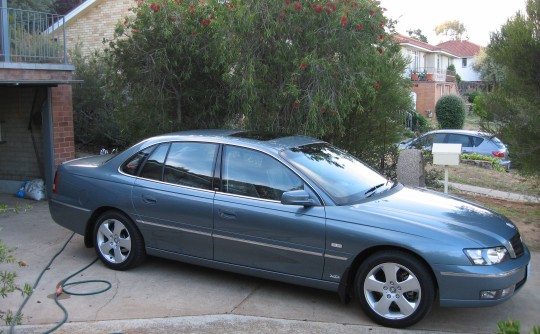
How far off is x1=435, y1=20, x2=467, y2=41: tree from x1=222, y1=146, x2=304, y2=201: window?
102789 mm

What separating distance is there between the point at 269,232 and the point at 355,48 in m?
3.57

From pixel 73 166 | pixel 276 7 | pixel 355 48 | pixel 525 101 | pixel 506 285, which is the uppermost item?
pixel 276 7

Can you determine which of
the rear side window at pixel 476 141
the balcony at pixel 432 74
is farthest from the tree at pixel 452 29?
the rear side window at pixel 476 141

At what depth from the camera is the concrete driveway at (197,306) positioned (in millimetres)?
4508

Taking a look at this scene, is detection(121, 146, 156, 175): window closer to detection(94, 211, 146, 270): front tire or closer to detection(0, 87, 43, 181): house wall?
detection(94, 211, 146, 270): front tire

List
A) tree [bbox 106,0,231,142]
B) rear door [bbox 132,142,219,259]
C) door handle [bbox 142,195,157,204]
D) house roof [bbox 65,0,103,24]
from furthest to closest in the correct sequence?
house roof [bbox 65,0,103,24] → tree [bbox 106,0,231,142] → door handle [bbox 142,195,157,204] → rear door [bbox 132,142,219,259]

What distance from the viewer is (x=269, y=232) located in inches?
195

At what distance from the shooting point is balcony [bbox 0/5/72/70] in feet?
27.5

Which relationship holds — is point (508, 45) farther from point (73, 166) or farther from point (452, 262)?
point (73, 166)

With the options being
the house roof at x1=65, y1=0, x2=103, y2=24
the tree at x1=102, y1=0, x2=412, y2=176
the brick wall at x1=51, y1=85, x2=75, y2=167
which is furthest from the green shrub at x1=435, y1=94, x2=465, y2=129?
the brick wall at x1=51, y1=85, x2=75, y2=167

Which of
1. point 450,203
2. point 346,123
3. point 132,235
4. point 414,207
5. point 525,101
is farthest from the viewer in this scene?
point 346,123

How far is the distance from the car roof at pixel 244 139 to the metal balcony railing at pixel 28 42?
3.89 m

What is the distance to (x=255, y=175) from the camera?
525cm

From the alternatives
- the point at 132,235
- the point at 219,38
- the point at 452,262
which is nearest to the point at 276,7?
the point at 219,38
